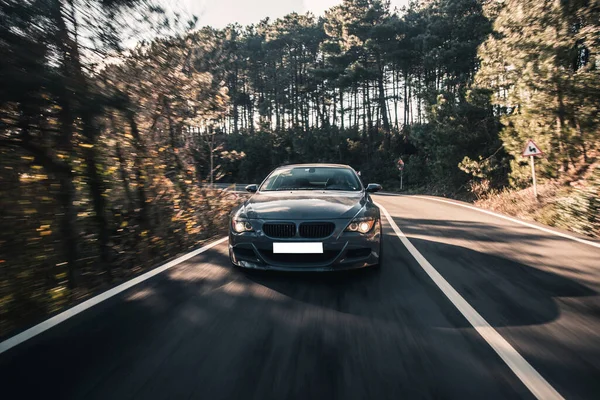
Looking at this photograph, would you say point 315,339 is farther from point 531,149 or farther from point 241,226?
point 531,149

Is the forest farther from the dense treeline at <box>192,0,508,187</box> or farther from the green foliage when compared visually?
the dense treeline at <box>192,0,508,187</box>

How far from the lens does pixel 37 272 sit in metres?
4.65

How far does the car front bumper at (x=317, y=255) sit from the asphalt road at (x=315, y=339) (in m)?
0.19

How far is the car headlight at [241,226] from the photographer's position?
14.8ft

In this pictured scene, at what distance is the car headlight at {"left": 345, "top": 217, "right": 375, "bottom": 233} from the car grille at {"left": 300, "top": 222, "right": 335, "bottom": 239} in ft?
0.66

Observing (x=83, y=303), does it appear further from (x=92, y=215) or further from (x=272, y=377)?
(x=92, y=215)

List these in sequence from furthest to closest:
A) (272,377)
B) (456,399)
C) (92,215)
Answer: (92,215) → (272,377) → (456,399)

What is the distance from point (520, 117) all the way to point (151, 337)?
55.7ft

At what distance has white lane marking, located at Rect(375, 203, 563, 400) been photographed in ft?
7.57

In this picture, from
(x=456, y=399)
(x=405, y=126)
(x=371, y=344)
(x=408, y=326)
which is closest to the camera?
(x=456, y=399)

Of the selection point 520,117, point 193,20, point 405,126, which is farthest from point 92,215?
point 405,126

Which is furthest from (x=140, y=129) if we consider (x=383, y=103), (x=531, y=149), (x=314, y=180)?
(x=383, y=103)

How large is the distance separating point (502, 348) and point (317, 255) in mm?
1970

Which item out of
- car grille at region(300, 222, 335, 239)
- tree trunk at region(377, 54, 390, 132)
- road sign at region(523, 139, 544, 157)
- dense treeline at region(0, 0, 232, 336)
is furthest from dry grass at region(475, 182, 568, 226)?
tree trunk at region(377, 54, 390, 132)
